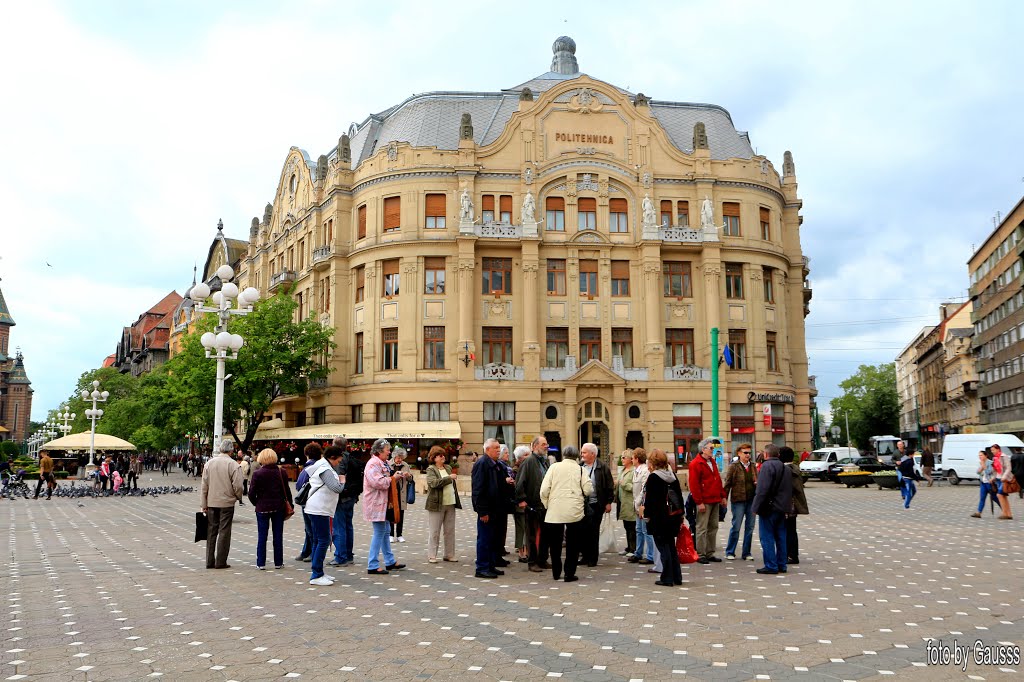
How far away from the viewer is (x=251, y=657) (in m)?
7.23

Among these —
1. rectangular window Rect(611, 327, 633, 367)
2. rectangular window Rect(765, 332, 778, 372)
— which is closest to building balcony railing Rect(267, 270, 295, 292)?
rectangular window Rect(611, 327, 633, 367)

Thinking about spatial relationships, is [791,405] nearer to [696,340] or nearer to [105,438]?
[696,340]

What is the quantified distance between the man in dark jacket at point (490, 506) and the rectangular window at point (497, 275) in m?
30.2

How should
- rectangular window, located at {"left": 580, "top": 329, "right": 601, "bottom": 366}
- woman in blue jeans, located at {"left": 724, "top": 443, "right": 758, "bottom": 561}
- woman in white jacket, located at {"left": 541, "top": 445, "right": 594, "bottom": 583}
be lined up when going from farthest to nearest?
rectangular window, located at {"left": 580, "top": 329, "right": 601, "bottom": 366}
woman in blue jeans, located at {"left": 724, "top": 443, "right": 758, "bottom": 561}
woman in white jacket, located at {"left": 541, "top": 445, "right": 594, "bottom": 583}

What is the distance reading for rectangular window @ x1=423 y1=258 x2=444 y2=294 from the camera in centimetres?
4203

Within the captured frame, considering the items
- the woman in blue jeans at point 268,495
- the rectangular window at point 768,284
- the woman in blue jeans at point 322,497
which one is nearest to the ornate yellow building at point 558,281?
the rectangular window at point 768,284

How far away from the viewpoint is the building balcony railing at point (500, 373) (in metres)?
41.0

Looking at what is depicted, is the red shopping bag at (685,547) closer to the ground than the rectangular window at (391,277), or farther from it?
closer to the ground

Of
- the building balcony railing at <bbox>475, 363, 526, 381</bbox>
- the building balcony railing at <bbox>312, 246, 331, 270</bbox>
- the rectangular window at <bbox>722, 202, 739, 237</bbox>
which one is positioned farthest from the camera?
the building balcony railing at <bbox>312, 246, 331, 270</bbox>

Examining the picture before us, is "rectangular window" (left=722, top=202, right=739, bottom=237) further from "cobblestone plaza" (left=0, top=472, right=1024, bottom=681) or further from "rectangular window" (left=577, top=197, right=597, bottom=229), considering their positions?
"cobblestone plaza" (left=0, top=472, right=1024, bottom=681)

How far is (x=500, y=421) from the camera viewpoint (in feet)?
134

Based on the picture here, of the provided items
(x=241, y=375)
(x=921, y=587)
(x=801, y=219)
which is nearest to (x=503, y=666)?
(x=921, y=587)

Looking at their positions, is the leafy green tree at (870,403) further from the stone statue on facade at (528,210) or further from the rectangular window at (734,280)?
the stone statue on facade at (528,210)

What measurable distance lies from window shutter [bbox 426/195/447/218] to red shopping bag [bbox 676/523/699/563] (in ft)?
106
